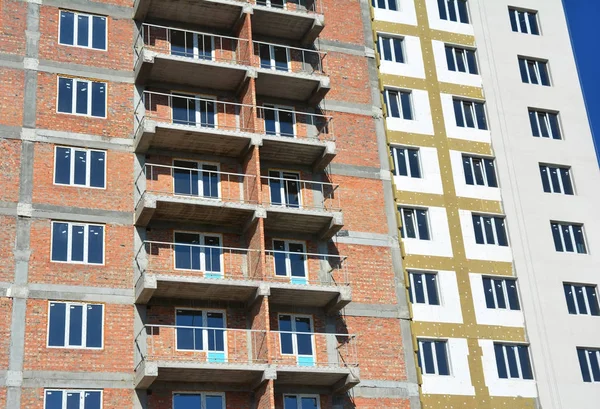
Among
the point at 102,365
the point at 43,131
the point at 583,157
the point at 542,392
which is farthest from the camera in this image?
the point at 583,157

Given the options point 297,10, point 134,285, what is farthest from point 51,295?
point 297,10

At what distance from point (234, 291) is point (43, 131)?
9611 millimetres

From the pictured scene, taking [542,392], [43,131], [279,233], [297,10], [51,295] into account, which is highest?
[297,10]

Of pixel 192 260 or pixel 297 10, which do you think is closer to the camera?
pixel 192 260

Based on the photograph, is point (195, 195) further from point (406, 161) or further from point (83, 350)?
point (406, 161)

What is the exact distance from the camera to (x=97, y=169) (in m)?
A: 37.4

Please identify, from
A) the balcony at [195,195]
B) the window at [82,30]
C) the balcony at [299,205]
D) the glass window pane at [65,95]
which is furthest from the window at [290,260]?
the window at [82,30]

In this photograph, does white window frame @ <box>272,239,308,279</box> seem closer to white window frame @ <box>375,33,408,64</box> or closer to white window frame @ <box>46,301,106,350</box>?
white window frame @ <box>46,301,106,350</box>

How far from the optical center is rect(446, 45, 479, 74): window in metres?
48.2

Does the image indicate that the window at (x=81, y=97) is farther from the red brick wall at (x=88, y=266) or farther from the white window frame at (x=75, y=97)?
the red brick wall at (x=88, y=266)

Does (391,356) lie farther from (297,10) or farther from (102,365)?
(297,10)

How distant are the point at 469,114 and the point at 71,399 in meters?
24.1

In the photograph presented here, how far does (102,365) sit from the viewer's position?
34.2m

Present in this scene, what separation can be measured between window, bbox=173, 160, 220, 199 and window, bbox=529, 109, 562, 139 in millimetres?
18095
